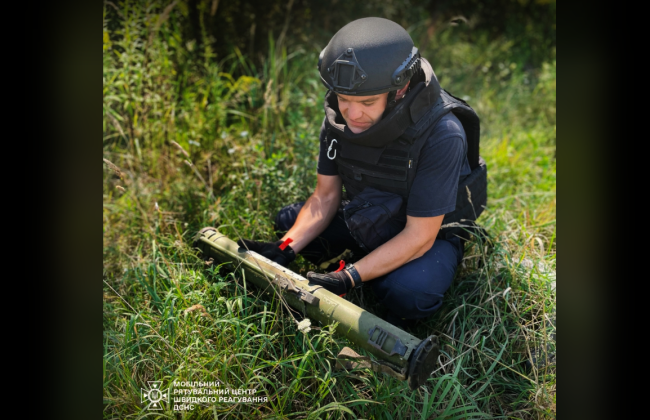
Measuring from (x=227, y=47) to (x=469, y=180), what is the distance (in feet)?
9.31

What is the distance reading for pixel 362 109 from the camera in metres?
2.37

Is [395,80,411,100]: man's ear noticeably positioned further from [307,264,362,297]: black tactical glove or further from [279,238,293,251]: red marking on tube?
[279,238,293,251]: red marking on tube

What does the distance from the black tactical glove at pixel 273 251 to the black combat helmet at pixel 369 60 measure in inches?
37.7

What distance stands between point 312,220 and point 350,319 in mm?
861

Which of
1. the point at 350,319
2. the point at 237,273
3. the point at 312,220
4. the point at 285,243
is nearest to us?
the point at 350,319

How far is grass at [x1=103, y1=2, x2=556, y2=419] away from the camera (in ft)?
7.50

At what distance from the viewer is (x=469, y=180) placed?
2748 millimetres

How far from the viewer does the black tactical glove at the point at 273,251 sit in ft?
8.91

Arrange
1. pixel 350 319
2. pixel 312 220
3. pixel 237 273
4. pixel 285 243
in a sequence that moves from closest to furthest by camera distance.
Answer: pixel 350 319 → pixel 237 273 → pixel 285 243 → pixel 312 220

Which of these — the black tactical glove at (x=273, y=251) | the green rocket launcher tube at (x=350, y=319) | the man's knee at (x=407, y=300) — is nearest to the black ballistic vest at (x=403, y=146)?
the man's knee at (x=407, y=300)

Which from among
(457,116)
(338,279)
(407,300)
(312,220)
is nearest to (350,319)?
(338,279)

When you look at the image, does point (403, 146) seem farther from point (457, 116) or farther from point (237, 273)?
→ point (237, 273)

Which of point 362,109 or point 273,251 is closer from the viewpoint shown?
point 362,109

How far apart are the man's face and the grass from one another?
0.88 m
